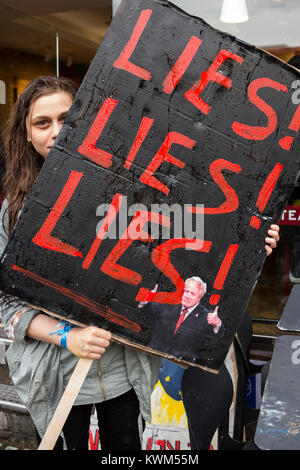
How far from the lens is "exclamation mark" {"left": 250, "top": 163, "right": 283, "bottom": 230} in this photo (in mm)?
1229

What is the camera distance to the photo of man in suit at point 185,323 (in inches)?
49.0

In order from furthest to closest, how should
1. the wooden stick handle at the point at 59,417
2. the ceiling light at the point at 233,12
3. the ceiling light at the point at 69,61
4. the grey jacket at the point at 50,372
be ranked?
the ceiling light at the point at 69,61
the ceiling light at the point at 233,12
the grey jacket at the point at 50,372
the wooden stick handle at the point at 59,417

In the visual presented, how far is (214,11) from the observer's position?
11.5 feet

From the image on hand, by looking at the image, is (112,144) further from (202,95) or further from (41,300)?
(41,300)

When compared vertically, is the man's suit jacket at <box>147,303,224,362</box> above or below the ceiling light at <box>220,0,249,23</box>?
below

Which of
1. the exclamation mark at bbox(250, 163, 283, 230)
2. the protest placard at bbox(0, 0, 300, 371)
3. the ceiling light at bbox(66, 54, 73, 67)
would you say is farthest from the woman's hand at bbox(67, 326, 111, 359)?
the ceiling light at bbox(66, 54, 73, 67)

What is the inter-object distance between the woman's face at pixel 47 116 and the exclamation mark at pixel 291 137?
610mm

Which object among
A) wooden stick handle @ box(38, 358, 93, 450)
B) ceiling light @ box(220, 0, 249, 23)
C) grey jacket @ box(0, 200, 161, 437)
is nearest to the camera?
wooden stick handle @ box(38, 358, 93, 450)

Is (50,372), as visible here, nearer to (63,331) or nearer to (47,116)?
(63,331)

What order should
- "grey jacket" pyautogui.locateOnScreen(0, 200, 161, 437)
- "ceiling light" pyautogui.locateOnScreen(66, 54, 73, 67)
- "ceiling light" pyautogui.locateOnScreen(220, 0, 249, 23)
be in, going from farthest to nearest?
"ceiling light" pyautogui.locateOnScreen(66, 54, 73, 67), "ceiling light" pyautogui.locateOnScreen(220, 0, 249, 23), "grey jacket" pyautogui.locateOnScreen(0, 200, 161, 437)

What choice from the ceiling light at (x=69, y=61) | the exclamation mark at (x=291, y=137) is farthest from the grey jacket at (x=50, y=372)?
the ceiling light at (x=69, y=61)

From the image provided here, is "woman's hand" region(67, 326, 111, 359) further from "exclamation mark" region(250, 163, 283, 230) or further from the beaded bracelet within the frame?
"exclamation mark" region(250, 163, 283, 230)

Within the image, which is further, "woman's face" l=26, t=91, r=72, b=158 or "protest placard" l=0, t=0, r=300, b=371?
"woman's face" l=26, t=91, r=72, b=158

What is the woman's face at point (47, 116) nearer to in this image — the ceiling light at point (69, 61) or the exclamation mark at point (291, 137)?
the exclamation mark at point (291, 137)
